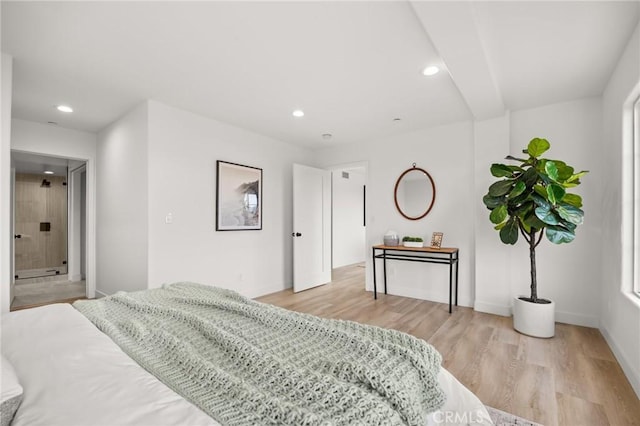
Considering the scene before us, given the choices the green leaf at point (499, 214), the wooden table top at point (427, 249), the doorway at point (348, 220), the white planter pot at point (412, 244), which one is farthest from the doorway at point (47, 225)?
the green leaf at point (499, 214)

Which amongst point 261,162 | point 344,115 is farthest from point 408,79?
point 261,162

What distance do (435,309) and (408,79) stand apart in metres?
2.68

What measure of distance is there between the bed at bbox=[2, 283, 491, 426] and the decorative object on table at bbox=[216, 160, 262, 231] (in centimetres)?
231

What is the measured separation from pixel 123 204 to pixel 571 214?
464 cm

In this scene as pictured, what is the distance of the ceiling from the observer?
1.86m

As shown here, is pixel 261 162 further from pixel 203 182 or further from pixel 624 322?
pixel 624 322

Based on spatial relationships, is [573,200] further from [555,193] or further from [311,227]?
[311,227]

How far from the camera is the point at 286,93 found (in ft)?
9.98

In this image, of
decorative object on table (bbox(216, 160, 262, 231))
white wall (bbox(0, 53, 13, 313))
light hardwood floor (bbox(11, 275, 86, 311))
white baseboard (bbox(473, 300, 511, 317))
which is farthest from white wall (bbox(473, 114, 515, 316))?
light hardwood floor (bbox(11, 275, 86, 311))

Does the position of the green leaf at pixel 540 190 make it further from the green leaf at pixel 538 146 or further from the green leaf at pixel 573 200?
the green leaf at pixel 538 146

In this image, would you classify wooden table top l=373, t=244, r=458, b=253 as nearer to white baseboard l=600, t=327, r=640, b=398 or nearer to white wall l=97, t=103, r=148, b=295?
white baseboard l=600, t=327, r=640, b=398

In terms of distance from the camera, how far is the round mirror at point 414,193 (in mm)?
4191

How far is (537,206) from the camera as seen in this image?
2764 millimetres

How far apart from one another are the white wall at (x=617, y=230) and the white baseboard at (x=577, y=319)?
134 millimetres
